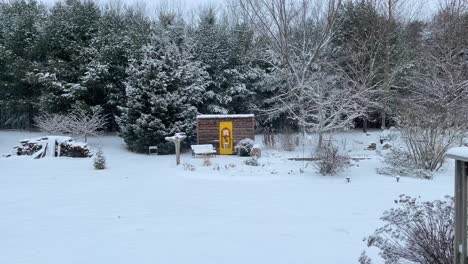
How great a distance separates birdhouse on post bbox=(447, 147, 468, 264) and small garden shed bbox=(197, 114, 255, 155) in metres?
10.5

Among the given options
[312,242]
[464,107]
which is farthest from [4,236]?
[464,107]

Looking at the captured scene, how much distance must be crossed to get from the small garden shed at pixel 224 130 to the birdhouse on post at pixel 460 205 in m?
10.5

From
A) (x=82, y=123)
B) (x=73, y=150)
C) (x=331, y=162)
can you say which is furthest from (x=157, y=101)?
(x=331, y=162)

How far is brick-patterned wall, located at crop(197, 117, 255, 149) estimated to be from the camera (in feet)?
44.1

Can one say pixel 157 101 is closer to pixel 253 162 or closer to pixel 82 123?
pixel 82 123

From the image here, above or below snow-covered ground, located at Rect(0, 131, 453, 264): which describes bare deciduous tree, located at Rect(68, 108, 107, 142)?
above

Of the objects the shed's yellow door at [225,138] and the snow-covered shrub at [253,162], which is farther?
the shed's yellow door at [225,138]

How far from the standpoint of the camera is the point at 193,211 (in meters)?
6.54

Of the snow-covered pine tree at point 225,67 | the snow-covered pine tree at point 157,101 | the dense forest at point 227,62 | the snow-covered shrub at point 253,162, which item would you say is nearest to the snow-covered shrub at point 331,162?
the snow-covered shrub at point 253,162

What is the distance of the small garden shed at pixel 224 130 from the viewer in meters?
13.4

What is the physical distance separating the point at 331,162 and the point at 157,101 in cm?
651

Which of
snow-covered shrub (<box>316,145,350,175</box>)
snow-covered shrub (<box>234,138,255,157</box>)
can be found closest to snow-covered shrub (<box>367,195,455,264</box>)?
snow-covered shrub (<box>316,145,350,175</box>)

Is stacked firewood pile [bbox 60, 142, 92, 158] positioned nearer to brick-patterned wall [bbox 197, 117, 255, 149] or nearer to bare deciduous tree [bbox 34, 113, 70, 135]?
bare deciduous tree [bbox 34, 113, 70, 135]

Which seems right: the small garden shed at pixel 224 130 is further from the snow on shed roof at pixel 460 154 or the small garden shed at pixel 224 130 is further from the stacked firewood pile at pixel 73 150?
the snow on shed roof at pixel 460 154
